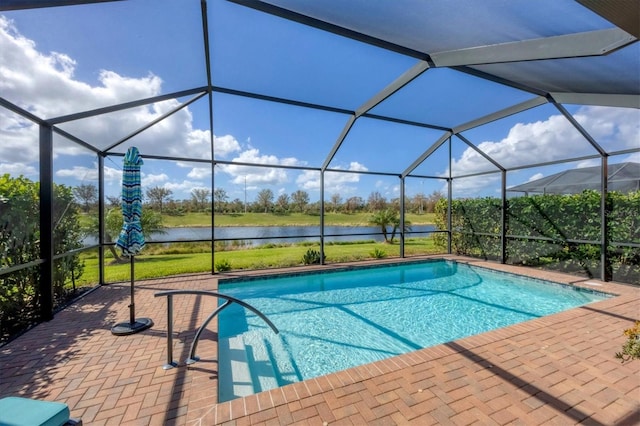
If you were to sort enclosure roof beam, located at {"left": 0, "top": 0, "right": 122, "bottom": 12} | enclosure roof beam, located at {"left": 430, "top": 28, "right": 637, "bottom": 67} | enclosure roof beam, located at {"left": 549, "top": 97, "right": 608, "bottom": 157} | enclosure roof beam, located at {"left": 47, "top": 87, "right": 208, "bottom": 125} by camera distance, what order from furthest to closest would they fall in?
enclosure roof beam, located at {"left": 549, "top": 97, "right": 608, "bottom": 157}
enclosure roof beam, located at {"left": 47, "top": 87, "right": 208, "bottom": 125}
enclosure roof beam, located at {"left": 430, "top": 28, "right": 637, "bottom": 67}
enclosure roof beam, located at {"left": 0, "top": 0, "right": 122, "bottom": 12}

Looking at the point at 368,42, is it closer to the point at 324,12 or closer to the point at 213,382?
the point at 324,12

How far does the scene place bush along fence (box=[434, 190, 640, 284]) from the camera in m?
6.45

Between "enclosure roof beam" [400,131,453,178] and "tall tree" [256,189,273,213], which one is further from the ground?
"enclosure roof beam" [400,131,453,178]

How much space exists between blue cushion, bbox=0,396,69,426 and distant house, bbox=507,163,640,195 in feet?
34.2

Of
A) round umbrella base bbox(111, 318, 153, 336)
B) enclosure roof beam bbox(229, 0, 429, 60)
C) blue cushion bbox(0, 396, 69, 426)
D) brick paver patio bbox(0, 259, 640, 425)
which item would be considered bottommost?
brick paver patio bbox(0, 259, 640, 425)

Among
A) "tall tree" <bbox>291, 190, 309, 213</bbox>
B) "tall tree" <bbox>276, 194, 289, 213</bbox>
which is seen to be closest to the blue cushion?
"tall tree" <bbox>276, 194, 289, 213</bbox>

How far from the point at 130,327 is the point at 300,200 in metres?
12.8

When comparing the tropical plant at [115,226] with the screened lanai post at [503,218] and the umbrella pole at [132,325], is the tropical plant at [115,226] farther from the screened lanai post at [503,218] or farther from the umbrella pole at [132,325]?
the screened lanai post at [503,218]

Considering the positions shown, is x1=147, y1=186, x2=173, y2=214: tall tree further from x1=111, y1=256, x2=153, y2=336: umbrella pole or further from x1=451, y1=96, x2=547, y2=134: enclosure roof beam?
x1=451, y1=96, x2=547, y2=134: enclosure roof beam

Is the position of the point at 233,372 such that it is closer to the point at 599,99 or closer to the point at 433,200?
the point at 599,99

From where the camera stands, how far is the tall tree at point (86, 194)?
555 cm

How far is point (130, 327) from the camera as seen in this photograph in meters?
3.99

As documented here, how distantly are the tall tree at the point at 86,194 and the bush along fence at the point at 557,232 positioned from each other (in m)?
11.5

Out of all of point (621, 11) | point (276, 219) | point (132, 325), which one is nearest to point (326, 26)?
point (621, 11)
